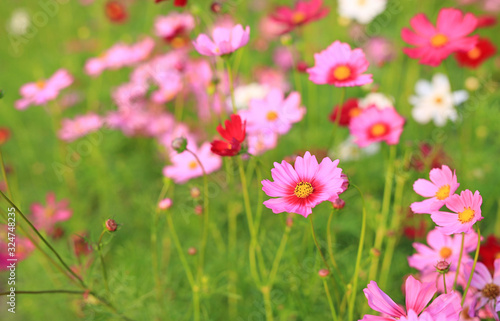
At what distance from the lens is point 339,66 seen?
863 millimetres

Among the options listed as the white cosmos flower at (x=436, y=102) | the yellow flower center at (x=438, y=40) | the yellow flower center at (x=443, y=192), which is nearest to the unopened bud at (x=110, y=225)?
the yellow flower center at (x=443, y=192)

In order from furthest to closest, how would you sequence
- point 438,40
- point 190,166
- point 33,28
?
point 33,28 → point 190,166 → point 438,40

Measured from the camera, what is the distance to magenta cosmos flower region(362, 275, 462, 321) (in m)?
0.53

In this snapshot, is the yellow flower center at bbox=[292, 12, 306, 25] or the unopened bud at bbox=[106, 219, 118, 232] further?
the yellow flower center at bbox=[292, 12, 306, 25]

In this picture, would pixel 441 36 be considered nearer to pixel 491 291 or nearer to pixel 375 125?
pixel 375 125

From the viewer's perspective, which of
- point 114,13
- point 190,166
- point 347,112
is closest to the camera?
point 347,112

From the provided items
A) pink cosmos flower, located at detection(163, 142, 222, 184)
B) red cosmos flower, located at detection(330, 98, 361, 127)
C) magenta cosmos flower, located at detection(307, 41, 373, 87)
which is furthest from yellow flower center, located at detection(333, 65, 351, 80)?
pink cosmos flower, located at detection(163, 142, 222, 184)

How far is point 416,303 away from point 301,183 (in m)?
0.22

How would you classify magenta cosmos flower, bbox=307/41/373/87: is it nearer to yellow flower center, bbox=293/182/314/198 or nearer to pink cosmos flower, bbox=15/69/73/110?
yellow flower center, bbox=293/182/314/198

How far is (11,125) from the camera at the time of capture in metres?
2.16

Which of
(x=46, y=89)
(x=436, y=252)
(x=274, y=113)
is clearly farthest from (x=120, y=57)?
(x=436, y=252)

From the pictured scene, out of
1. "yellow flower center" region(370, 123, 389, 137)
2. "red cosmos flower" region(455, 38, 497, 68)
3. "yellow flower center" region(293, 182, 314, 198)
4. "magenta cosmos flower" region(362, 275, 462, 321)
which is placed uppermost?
"red cosmos flower" region(455, 38, 497, 68)

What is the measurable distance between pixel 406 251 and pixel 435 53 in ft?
2.27

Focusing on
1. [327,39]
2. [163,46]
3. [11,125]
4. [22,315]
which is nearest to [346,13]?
[327,39]
